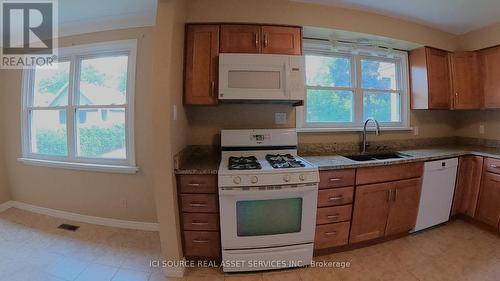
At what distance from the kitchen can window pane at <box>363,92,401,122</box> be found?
18 millimetres

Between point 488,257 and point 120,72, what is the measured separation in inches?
163

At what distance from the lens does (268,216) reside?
1637 millimetres

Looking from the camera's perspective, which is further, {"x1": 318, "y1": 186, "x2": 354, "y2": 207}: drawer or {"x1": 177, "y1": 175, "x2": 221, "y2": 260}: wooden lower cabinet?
{"x1": 318, "y1": 186, "x2": 354, "y2": 207}: drawer

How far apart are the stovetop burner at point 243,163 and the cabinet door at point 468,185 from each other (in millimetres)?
2419

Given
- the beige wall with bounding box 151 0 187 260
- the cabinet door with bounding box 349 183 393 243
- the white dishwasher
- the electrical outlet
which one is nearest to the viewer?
the beige wall with bounding box 151 0 187 260

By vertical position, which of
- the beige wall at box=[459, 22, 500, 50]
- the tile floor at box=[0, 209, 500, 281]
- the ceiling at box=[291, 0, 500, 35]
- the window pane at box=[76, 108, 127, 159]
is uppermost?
the ceiling at box=[291, 0, 500, 35]

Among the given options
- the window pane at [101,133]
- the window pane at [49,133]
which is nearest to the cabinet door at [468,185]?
the window pane at [101,133]

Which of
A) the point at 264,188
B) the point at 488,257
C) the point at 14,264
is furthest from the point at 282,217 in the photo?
the point at 14,264

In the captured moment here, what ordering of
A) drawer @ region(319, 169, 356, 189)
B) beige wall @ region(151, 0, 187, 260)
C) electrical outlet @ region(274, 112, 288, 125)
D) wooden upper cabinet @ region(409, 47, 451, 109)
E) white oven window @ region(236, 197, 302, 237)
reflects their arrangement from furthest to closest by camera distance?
wooden upper cabinet @ region(409, 47, 451, 109) < electrical outlet @ region(274, 112, 288, 125) < drawer @ region(319, 169, 356, 189) < white oven window @ region(236, 197, 302, 237) < beige wall @ region(151, 0, 187, 260)

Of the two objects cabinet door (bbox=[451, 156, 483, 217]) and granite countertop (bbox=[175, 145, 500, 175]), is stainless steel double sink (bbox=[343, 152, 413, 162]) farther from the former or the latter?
cabinet door (bbox=[451, 156, 483, 217])

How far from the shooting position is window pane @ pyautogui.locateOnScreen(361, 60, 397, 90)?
8.50 feet

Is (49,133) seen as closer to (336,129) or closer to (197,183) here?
(197,183)

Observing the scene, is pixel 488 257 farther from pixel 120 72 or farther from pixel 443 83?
pixel 120 72

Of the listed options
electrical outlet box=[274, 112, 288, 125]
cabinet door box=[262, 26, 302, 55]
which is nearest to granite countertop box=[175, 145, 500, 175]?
electrical outlet box=[274, 112, 288, 125]
